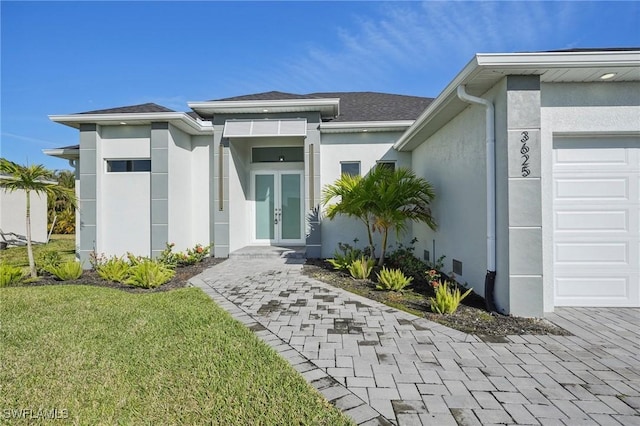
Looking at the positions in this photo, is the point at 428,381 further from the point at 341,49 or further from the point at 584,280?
the point at 341,49

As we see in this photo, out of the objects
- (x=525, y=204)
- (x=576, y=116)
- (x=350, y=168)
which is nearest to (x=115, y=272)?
(x=350, y=168)

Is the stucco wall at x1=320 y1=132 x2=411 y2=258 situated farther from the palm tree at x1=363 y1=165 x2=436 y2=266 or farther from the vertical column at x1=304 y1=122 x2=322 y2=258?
the palm tree at x1=363 y1=165 x2=436 y2=266

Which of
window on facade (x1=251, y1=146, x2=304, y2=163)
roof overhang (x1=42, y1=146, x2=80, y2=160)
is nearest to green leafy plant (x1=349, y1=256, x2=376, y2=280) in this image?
window on facade (x1=251, y1=146, x2=304, y2=163)

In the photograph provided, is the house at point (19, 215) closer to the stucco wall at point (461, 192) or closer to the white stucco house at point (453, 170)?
the white stucco house at point (453, 170)

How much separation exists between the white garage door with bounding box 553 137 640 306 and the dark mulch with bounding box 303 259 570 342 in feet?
4.42

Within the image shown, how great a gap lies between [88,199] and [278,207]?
6.00 meters

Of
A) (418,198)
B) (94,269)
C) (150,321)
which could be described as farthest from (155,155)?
(418,198)

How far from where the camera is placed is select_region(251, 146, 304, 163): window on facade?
11.3 m

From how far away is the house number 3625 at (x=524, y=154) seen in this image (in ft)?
14.5

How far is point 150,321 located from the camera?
4457mm

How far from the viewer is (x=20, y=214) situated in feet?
51.0

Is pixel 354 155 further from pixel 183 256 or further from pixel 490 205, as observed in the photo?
pixel 183 256

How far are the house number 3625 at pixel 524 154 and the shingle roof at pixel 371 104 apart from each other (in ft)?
20.7

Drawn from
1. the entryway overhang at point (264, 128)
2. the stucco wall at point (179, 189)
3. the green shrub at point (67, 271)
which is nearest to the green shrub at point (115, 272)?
the green shrub at point (67, 271)
